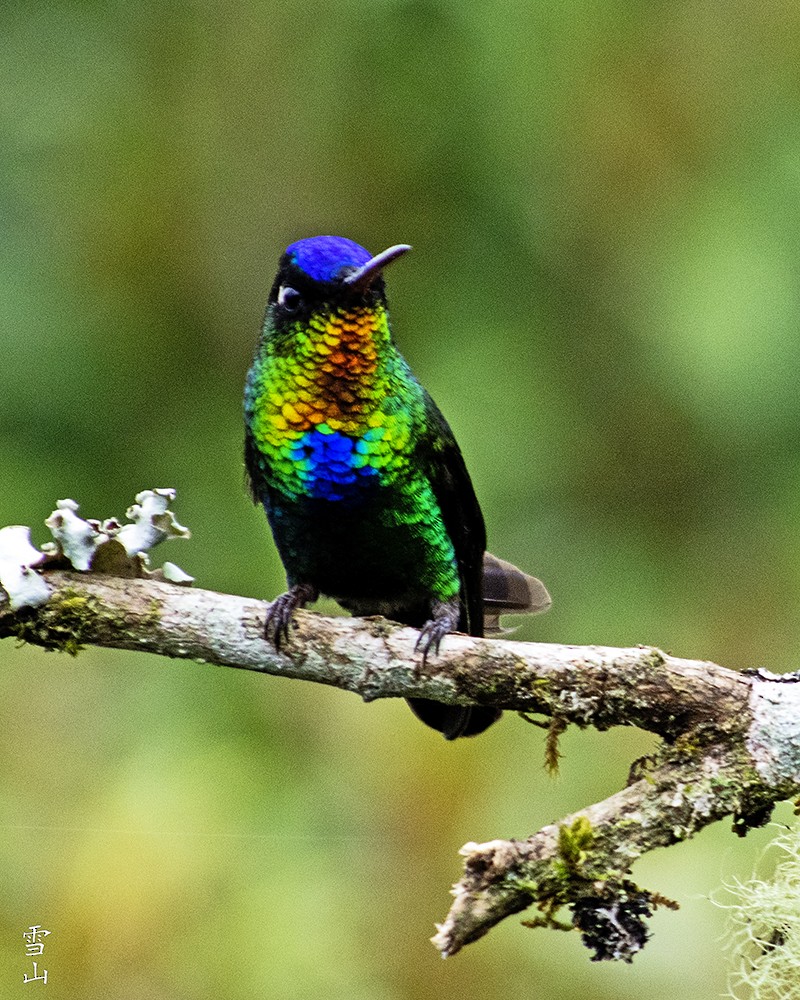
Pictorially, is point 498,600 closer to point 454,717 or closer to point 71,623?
point 454,717

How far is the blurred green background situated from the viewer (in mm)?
3855

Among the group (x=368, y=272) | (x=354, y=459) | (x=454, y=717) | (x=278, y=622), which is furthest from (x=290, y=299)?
(x=454, y=717)

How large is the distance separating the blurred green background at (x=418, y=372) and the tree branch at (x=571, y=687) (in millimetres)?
1396

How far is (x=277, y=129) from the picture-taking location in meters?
5.08

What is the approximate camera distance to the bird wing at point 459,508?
10.6ft

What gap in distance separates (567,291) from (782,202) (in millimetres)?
793

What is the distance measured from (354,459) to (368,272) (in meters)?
0.41

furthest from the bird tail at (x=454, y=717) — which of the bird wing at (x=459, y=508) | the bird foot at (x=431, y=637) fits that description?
the bird foot at (x=431, y=637)

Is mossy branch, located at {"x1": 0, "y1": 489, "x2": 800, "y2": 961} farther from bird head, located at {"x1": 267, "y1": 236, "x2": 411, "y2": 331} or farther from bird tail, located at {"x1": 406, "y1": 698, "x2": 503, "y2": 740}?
bird tail, located at {"x1": 406, "y1": 698, "x2": 503, "y2": 740}

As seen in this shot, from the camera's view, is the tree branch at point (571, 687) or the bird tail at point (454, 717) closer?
the tree branch at point (571, 687)

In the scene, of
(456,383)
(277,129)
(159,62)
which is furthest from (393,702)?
(159,62)

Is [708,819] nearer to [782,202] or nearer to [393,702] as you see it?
[393,702]

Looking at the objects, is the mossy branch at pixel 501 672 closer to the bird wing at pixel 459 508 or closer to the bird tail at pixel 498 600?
the bird wing at pixel 459 508

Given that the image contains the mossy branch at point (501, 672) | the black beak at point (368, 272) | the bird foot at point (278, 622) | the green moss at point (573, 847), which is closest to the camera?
the green moss at point (573, 847)
